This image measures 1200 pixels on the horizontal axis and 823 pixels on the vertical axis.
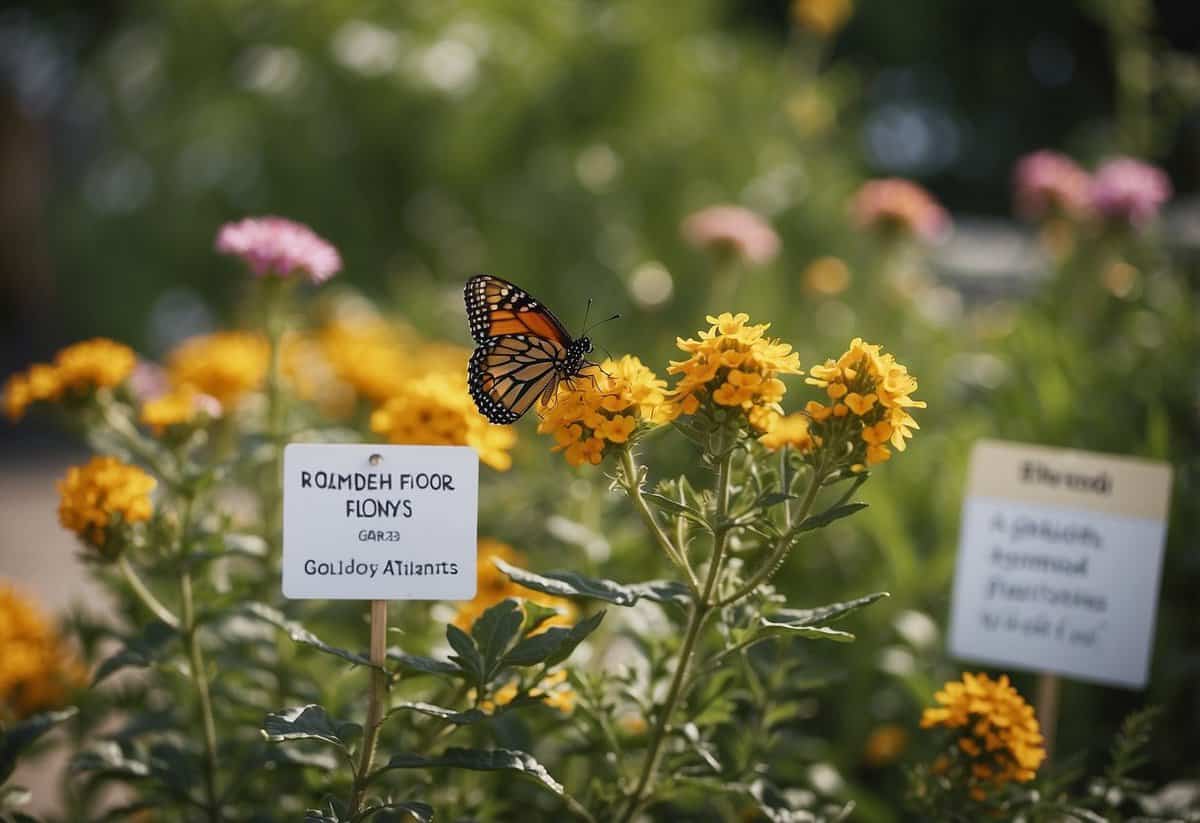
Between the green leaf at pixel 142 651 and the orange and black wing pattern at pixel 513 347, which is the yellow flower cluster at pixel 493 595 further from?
the green leaf at pixel 142 651

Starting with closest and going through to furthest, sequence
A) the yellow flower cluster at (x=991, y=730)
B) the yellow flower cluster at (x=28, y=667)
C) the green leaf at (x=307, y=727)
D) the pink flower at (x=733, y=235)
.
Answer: the green leaf at (x=307, y=727) → the yellow flower cluster at (x=991, y=730) → the yellow flower cluster at (x=28, y=667) → the pink flower at (x=733, y=235)

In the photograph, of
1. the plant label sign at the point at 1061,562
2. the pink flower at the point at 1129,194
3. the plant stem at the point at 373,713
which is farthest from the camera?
the pink flower at the point at 1129,194

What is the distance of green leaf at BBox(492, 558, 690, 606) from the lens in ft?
3.58

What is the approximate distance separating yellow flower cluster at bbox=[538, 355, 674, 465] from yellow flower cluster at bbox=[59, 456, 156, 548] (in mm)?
536

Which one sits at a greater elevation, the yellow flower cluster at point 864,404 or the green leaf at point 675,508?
the yellow flower cluster at point 864,404

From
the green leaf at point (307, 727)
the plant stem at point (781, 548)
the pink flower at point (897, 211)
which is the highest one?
the pink flower at point (897, 211)

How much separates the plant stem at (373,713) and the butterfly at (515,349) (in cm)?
34

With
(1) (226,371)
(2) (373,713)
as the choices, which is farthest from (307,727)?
(1) (226,371)

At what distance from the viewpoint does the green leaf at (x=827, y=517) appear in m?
1.05

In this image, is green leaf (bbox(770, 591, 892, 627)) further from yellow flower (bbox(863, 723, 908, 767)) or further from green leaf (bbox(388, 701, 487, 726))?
yellow flower (bbox(863, 723, 908, 767))

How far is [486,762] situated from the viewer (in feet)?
3.58

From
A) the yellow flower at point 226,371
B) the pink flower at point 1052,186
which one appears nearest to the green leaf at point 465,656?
the yellow flower at point 226,371

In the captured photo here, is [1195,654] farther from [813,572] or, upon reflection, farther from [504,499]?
[504,499]

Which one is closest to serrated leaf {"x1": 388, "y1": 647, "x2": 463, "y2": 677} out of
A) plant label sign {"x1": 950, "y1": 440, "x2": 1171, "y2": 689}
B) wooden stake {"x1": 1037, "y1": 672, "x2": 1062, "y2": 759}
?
plant label sign {"x1": 950, "y1": 440, "x2": 1171, "y2": 689}
